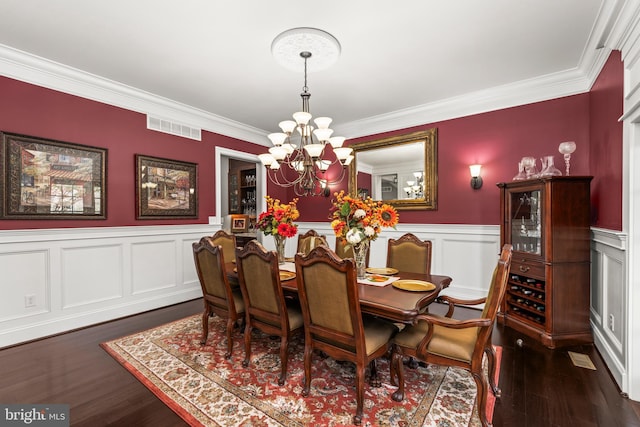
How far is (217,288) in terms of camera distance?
2.68 metres

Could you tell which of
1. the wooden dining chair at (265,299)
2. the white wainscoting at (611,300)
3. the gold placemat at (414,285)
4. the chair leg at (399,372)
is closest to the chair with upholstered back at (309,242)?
the wooden dining chair at (265,299)

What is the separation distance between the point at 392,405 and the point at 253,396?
3.05 feet

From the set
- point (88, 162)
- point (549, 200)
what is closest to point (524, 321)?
point (549, 200)

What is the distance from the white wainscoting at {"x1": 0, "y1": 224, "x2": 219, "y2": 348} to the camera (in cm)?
292

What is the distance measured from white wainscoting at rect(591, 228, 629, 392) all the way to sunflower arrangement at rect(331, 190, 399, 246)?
1655mm

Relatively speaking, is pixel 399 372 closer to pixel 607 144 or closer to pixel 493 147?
pixel 607 144

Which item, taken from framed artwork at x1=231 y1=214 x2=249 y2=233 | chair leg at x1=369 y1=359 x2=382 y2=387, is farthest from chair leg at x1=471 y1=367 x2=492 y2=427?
framed artwork at x1=231 y1=214 x2=249 y2=233

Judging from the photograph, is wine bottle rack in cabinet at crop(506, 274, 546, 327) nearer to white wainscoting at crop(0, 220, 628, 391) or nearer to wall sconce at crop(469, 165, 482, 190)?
white wainscoting at crop(0, 220, 628, 391)

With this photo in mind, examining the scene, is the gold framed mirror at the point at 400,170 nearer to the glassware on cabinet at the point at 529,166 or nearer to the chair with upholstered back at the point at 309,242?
the glassware on cabinet at the point at 529,166

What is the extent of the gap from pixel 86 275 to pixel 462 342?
3860mm

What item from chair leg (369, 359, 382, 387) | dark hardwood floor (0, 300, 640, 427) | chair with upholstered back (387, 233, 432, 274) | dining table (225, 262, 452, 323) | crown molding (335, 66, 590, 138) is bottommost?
dark hardwood floor (0, 300, 640, 427)

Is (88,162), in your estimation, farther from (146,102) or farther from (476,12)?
(476,12)

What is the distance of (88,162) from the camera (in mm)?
3377

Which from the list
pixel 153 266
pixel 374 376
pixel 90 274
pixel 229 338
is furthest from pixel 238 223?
Result: pixel 374 376
